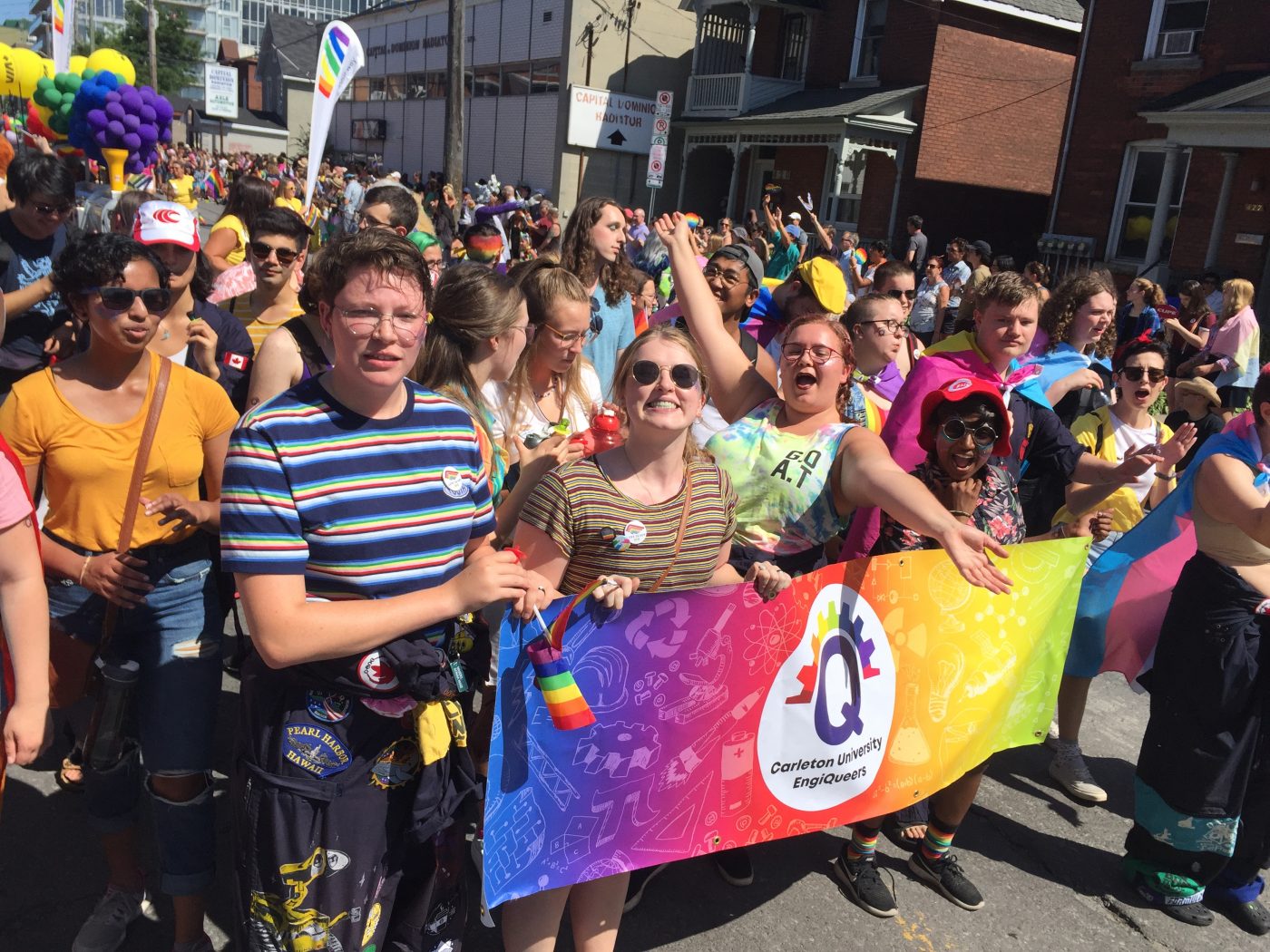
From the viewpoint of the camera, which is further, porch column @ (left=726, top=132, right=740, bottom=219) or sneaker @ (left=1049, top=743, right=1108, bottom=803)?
porch column @ (left=726, top=132, right=740, bottom=219)

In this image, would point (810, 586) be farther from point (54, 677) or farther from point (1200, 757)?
point (54, 677)

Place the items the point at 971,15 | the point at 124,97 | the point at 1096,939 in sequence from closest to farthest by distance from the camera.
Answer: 1. the point at 1096,939
2. the point at 124,97
3. the point at 971,15

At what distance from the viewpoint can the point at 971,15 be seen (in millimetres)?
20953

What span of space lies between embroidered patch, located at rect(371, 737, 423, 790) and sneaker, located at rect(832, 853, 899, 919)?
Result: 1.81m

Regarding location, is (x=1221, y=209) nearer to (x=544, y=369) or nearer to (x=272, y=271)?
(x=544, y=369)

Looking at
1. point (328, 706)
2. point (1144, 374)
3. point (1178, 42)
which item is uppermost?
point (1178, 42)

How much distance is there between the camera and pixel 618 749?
2498 mm

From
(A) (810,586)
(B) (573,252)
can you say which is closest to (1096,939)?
(A) (810,586)

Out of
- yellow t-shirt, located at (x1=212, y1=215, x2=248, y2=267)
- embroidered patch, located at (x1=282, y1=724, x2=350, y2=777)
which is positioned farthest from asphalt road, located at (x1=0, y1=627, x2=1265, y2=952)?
yellow t-shirt, located at (x1=212, y1=215, x2=248, y2=267)

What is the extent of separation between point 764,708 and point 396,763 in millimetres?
1103

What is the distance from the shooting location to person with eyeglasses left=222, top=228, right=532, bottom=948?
1.87 m

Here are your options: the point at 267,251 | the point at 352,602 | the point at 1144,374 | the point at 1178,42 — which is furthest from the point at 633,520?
the point at 1178,42

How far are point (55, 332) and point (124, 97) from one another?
7.14 m

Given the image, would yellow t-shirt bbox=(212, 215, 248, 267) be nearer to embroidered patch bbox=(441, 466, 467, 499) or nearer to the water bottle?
the water bottle
